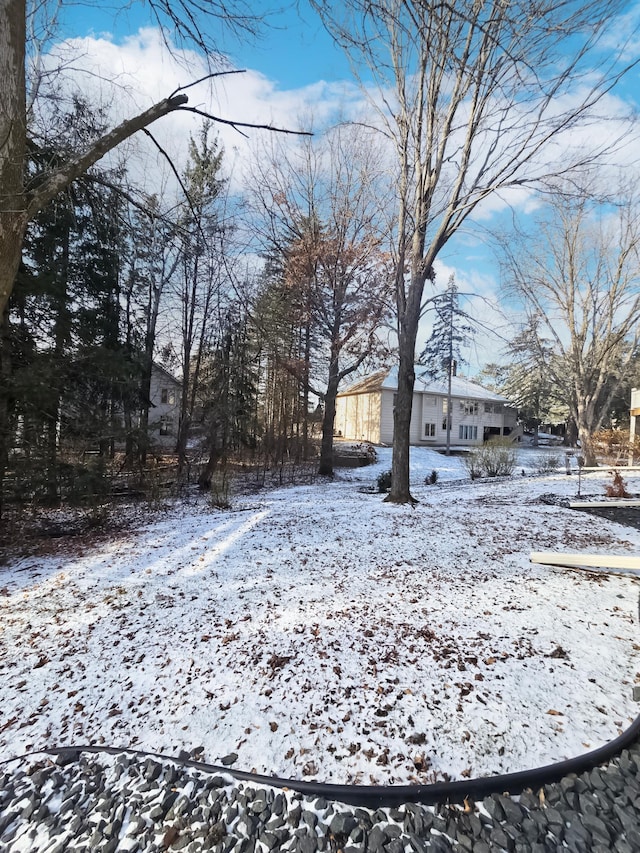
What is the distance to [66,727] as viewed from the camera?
199cm

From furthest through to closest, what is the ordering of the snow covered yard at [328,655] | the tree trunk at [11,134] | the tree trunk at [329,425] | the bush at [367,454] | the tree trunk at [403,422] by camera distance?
1. the bush at [367,454]
2. the tree trunk at [329,425]
3. the tree trunk at [403,422]
4. the tree trunk at [11,134]
5. the snow covered yard at [328,655]

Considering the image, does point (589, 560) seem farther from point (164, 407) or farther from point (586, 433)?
point (164, 407)

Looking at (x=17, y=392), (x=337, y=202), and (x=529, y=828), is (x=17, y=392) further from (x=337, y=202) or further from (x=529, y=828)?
(x=337, y=202)

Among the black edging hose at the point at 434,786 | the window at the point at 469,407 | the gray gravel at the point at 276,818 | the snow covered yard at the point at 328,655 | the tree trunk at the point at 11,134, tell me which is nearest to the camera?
the gray gravel at the point at 276,818

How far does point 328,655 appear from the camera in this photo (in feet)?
8.02

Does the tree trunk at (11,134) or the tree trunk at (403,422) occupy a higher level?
the tree trunk at (11,134)

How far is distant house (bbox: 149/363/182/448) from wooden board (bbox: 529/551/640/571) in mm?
7263

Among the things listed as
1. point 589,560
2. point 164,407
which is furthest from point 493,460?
point 164,407

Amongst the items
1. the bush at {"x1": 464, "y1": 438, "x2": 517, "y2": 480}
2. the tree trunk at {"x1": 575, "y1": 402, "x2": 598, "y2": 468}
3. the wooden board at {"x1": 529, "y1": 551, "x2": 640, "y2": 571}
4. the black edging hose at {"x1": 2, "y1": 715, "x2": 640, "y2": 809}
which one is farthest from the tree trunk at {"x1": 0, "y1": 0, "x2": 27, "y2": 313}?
the tree trunk at {"x1": 575, "y1": 402, "x2": 598, "y2": 468}

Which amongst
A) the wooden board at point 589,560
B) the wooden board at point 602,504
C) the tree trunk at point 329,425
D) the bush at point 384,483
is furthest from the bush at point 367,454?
the wooden board at point 589,560

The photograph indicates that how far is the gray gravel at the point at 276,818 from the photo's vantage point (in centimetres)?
139

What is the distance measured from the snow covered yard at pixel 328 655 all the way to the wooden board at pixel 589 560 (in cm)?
10

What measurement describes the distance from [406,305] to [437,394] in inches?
803

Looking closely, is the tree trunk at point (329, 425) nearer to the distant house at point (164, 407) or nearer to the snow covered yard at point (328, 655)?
the distant house at point (164, 407)
